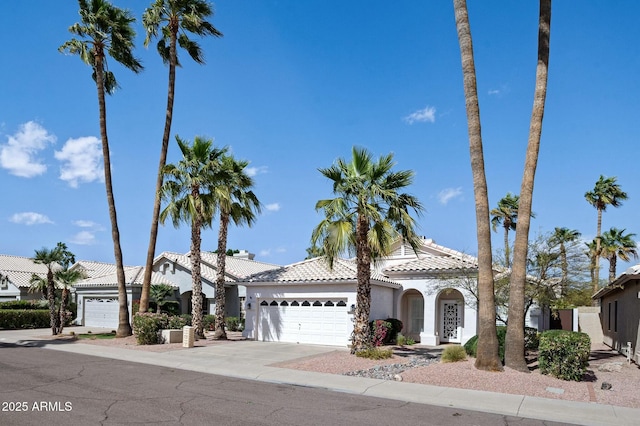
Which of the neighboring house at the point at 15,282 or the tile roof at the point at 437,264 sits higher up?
the tile roof at the point at 437,264

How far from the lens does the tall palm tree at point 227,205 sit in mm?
25547

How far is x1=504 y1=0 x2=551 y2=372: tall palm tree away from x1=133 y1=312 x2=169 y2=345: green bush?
1524 cm

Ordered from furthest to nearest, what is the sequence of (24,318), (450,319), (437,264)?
(24,318) < (450,319) < (437,264)

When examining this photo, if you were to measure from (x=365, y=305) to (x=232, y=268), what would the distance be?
17.9 meters

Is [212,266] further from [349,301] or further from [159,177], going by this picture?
[349,301]

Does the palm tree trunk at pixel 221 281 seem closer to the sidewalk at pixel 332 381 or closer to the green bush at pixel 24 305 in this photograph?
the sidewalk at pixel 332 381

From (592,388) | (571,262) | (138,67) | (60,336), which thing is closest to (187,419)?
(592,388)

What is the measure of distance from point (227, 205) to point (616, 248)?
36.0 metres

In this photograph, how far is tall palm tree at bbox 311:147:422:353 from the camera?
1925cm

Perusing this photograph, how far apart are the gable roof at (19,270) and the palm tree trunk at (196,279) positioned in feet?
78.0

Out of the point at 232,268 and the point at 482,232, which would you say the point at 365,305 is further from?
the point at 232,268

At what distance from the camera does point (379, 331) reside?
2275 cm

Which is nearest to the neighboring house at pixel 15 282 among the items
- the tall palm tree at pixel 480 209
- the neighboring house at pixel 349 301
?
the neighboring house at pixel 349 301

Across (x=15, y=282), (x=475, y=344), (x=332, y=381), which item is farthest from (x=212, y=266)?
(x=332, y=381)
